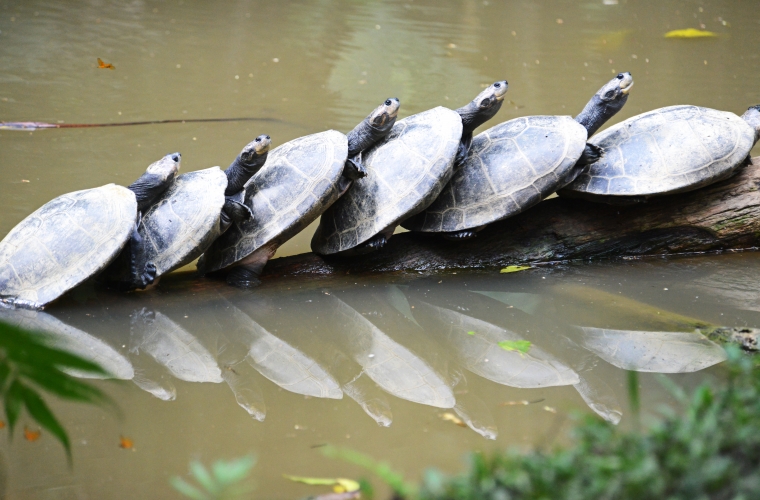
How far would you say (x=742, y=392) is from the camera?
154 cm

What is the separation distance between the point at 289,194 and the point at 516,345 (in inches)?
70.5

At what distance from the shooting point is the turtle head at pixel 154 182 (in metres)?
4.23

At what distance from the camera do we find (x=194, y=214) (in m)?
4.07

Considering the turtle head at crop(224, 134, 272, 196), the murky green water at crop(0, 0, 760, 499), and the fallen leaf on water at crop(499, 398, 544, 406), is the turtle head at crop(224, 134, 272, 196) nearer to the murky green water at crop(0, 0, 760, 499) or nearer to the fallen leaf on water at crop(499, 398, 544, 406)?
the murky green water at crop(0, 0, 760, 499)

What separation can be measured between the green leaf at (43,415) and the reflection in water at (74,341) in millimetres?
2130

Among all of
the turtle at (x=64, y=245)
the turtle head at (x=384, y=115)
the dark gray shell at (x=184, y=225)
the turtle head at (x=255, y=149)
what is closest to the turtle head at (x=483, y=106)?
the turtle head at (x=384, y=115)

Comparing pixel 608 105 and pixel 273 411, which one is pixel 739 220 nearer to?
pixel 608 105

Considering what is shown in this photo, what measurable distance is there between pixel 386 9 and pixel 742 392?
1159 centimetres

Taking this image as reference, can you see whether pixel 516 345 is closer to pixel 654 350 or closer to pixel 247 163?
pixel 654 350

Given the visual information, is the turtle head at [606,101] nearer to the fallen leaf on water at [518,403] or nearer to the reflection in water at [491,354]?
the reflection in water at [491,354]

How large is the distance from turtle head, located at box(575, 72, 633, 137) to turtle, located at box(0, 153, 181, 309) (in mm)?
3256

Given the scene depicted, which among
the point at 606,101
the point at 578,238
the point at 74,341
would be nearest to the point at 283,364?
the point at 74,341

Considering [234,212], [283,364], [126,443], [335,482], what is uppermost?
[335,482]

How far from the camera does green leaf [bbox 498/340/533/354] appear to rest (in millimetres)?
3388
